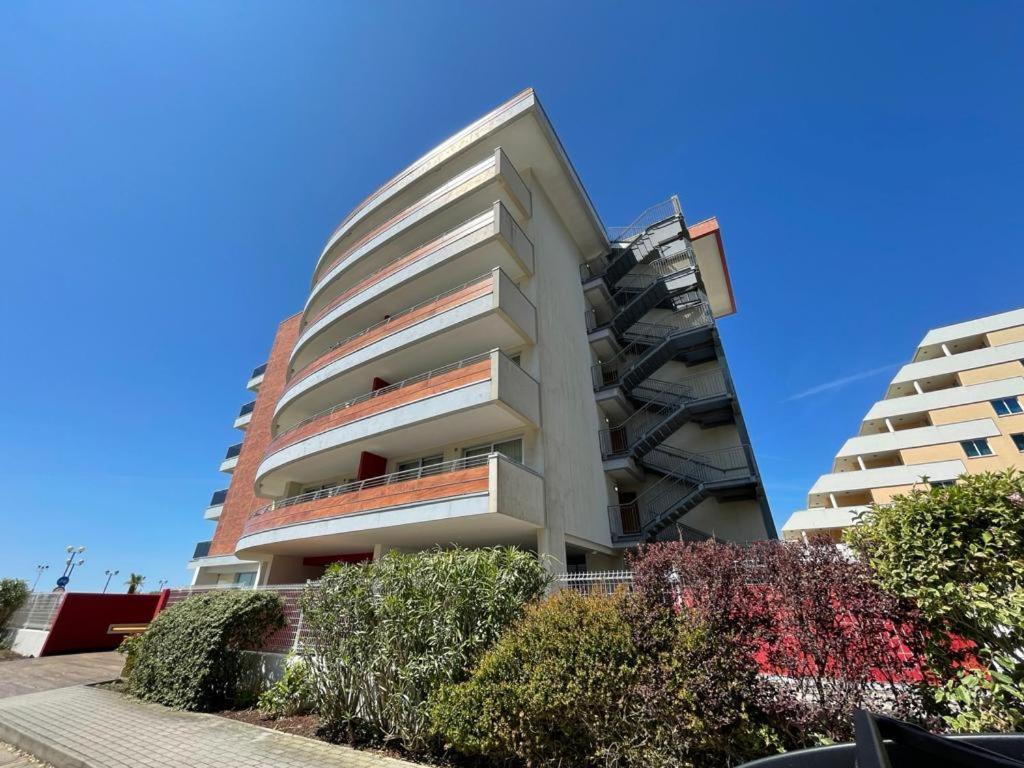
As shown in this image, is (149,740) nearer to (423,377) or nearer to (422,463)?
(422,463)

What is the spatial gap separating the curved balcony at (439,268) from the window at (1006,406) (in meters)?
34.6

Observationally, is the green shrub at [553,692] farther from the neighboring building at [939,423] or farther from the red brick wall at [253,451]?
the neighboring building at [939,423]

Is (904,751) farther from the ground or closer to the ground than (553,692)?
farther from the ground

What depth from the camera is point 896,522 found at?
184 inches

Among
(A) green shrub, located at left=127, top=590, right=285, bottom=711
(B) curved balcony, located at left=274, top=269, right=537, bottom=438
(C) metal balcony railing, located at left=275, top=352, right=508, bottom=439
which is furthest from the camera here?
(B) curved balcony, located at left=274, top=269, right=537, bottom=438

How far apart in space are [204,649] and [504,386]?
902 cm

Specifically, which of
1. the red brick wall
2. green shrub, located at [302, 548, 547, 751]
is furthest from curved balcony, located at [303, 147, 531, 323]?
green shrub, located at [302, 548, 547, 751]

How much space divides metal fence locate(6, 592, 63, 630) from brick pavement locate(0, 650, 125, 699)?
1.71 m

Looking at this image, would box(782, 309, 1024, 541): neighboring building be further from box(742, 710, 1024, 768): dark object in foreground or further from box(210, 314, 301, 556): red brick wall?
box(210, 314, 301, 556): red brick wall

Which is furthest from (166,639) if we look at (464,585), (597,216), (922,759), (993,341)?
(993,341)

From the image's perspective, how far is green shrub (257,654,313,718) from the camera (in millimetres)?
8391

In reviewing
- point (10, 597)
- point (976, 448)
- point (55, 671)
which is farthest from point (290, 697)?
point (976, 448)

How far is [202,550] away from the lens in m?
28.4

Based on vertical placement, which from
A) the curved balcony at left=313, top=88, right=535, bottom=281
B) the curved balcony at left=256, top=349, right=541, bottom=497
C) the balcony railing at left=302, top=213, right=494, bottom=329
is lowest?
the curved balcony at left=256, top=349, right=541, bottom=497
